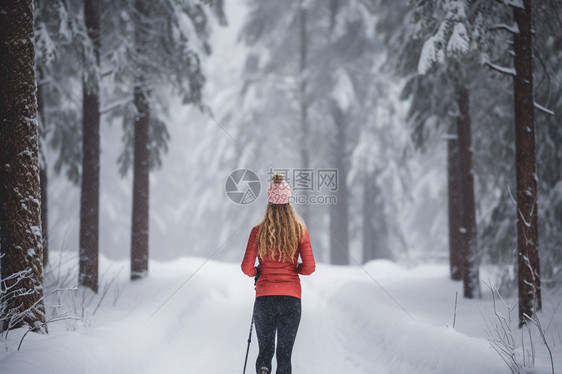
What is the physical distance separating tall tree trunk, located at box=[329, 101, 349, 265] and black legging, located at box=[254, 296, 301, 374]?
12653mm

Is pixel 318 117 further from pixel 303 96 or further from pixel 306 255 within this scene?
pixel 306 255

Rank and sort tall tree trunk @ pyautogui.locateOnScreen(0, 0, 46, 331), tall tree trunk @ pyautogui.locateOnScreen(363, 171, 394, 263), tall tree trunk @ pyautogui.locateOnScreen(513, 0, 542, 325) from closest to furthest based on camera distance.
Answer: tall tree trunk @ pyautogui.locateOnScreen(0, 0, 46, 331), tall tree trunk @ pyautogui.locateOnScreen(513, 0, 542, 325), tall tree trunk @ pyautogui.locateOnScreen(363, 171, 394, 263)

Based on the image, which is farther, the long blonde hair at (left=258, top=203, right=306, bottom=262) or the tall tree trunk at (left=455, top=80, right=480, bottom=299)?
the tall tree trunk at (left=455, top=80, right=480, bottom=299)

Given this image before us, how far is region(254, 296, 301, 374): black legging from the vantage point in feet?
12.5

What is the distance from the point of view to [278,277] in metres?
3.80

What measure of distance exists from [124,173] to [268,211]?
8.04m

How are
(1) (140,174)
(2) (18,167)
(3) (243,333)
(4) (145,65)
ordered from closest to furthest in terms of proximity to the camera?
1. (2) (18,167)
2. (3) (243,333)
3. (4) (145,65)
4. (1) (140,174)

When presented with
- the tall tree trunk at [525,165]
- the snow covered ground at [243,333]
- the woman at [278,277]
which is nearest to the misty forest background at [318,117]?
the tall tree trunk at [525,165]

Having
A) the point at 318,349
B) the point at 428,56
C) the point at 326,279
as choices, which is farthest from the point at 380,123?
the point at 318,349

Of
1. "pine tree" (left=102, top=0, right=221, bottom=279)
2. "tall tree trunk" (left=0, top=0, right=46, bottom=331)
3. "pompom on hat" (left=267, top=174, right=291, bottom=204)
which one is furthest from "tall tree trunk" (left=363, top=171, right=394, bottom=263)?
"tall tree trunk" (left=0, top=0, right=46, bottom=331)

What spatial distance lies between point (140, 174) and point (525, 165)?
7444 millimetres

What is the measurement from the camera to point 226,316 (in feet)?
26.0

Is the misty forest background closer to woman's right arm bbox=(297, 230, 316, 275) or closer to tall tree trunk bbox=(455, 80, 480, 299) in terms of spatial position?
tall tree trunk bbox=(455, 80, 480, 299)

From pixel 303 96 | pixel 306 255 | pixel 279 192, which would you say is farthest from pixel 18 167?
pixel 303 96
